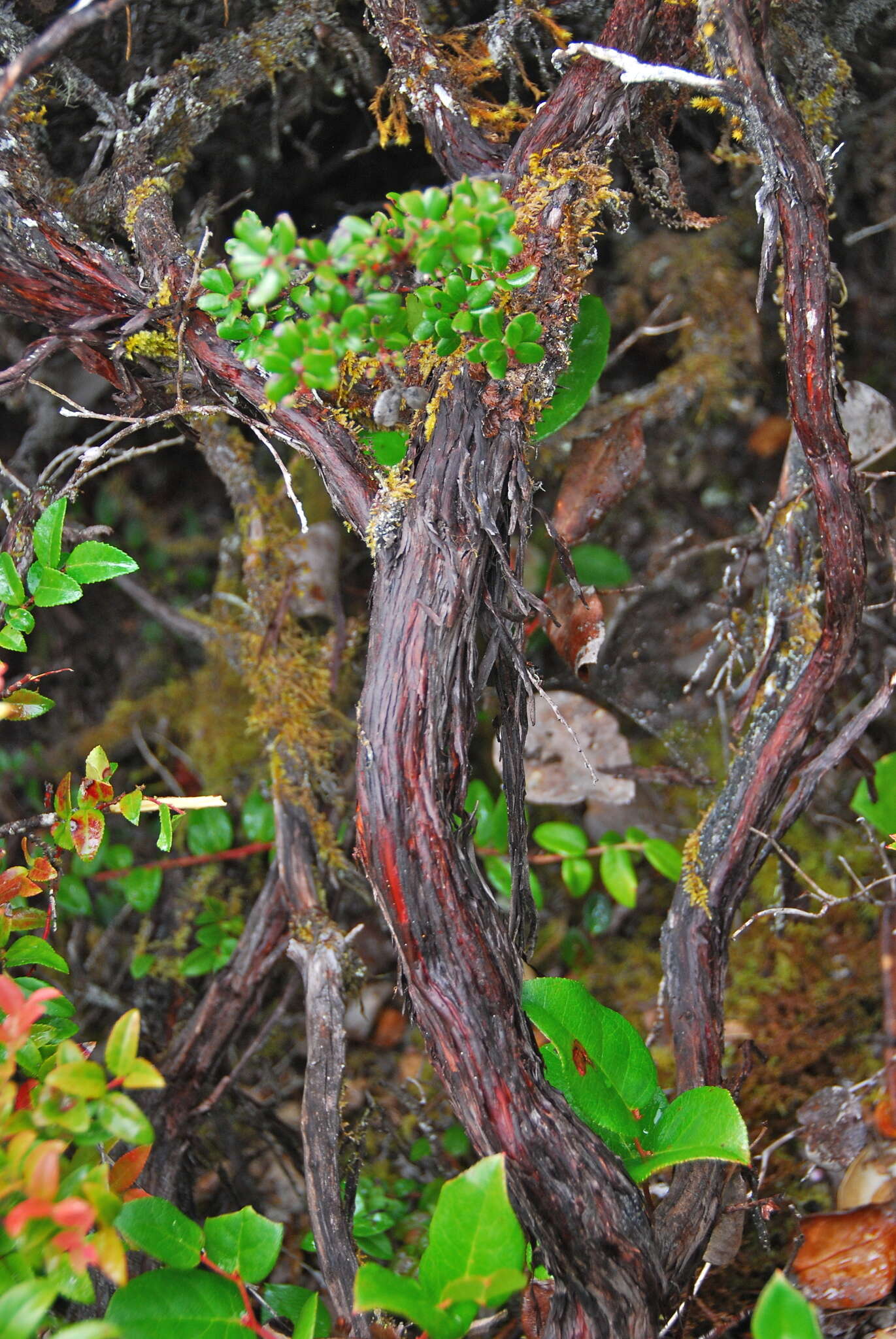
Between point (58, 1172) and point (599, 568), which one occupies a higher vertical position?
point (599, 568)

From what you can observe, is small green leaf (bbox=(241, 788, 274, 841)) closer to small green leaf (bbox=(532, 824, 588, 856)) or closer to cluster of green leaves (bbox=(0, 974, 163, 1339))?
small green leaf (bbox=(532, 824, 588, 856))

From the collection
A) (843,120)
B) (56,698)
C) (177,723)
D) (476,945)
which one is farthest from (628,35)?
(56,698)

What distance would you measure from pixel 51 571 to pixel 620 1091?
1.05 m

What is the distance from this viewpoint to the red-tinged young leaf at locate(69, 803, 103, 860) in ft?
3.86

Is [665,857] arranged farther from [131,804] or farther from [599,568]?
[131,804]

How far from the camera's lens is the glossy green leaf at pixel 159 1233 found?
997 mm

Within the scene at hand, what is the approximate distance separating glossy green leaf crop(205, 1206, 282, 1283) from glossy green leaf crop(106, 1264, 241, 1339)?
0.02m

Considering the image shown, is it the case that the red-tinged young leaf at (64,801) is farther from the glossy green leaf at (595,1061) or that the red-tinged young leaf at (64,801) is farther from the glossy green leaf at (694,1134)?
the glossy green leaf at (694,1134)

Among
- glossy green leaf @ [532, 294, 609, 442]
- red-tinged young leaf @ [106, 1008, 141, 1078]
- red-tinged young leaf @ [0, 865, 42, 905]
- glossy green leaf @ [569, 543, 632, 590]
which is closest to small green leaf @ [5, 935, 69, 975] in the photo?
red-tinged young leaf @ [0, 865, 42, 905]

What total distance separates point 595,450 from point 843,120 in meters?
0.89

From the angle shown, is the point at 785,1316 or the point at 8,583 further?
the point at 8,583

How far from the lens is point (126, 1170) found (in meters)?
1.00

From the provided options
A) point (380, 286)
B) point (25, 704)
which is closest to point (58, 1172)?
point (25, 704)

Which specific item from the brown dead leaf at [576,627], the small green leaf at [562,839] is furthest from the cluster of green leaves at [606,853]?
the brown dead leaf at [576,627]
